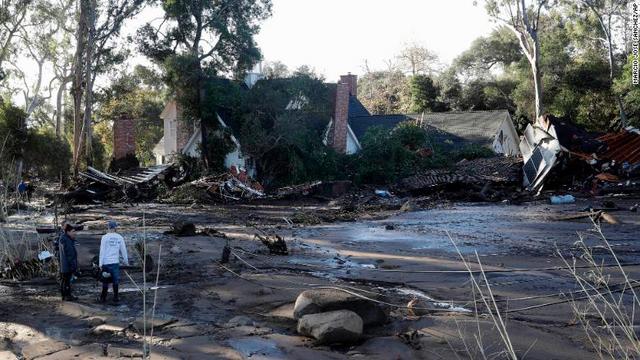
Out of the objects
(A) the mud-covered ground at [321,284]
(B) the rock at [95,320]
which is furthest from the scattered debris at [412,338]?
(B) the rock at [95,320]

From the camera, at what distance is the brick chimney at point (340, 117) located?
31.9 m

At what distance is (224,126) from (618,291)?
23015mm

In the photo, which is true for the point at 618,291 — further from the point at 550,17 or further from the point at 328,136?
the point at 550,17

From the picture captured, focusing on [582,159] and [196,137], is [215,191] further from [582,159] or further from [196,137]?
[582,159]

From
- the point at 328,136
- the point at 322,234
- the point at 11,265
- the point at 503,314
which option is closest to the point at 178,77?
the point at 328,136

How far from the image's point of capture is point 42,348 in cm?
641

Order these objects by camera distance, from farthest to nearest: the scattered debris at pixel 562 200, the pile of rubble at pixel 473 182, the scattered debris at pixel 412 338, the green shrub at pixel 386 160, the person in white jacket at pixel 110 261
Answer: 1. the green shrub at pixel 386 160
2. the pile of rubble at pixel 473 182
3. the scattered debris at pixel 562 200
4. the person in white jacket at pixel 110 261
5. the scattered debris at pixel 412 338

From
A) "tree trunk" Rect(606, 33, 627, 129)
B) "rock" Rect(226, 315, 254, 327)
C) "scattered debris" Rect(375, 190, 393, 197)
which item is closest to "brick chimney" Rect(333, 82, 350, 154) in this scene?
"scattered debris" Rect(375, 190, 393, 197)

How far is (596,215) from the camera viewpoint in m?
13.8

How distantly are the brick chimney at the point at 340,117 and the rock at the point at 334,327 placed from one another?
83.7ft

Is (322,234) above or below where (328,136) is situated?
below

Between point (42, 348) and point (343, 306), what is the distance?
3.33 m

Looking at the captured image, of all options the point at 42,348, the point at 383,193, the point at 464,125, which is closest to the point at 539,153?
the point at 383,193

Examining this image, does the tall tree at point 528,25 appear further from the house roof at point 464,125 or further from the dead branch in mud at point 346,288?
the dead branch in mud at point 346,288
